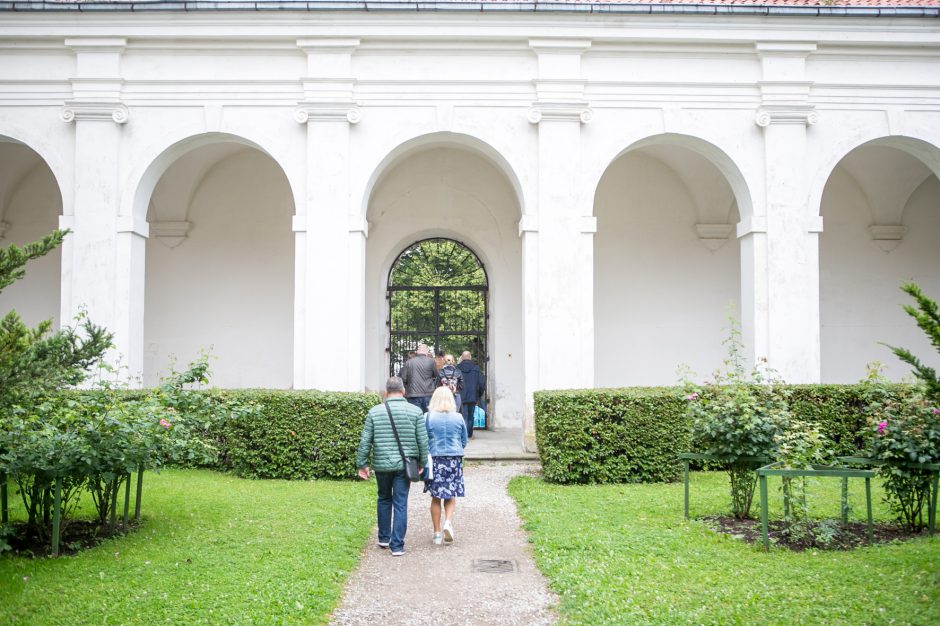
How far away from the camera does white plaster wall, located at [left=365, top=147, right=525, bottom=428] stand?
50.2ft

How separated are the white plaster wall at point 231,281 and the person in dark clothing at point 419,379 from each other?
4483 millimetres

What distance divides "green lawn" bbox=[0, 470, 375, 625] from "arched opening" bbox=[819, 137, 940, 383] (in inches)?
458

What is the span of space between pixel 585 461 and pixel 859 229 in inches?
388

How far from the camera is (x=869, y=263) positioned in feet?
50.8

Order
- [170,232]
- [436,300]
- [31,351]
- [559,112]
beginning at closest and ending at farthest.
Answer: [31,351], [559,112], [170,232], [436,300]

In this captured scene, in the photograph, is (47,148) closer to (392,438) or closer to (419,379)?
(419,379)

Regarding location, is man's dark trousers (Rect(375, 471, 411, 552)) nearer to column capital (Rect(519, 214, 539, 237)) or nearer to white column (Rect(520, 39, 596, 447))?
white column (Rect(520, 39, 596, 447))

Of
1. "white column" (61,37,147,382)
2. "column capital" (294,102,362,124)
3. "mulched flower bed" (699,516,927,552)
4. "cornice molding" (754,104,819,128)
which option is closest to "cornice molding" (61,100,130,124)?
"white column" (61,37,147,382)

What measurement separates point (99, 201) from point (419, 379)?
5.91 metres

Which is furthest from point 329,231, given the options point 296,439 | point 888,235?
point 888,235

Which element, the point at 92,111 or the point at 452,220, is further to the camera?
the point at 452,220

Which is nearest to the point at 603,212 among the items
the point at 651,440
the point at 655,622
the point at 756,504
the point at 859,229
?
the point at 859,229

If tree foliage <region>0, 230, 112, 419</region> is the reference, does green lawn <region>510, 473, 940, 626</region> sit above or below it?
below

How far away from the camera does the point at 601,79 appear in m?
12.1
